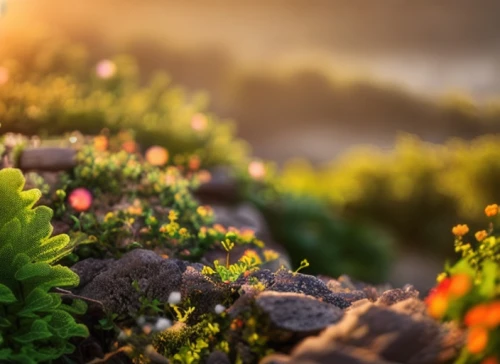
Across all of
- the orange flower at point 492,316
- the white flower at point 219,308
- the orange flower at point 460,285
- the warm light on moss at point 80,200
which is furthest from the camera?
the warm light on moss at point 80,200

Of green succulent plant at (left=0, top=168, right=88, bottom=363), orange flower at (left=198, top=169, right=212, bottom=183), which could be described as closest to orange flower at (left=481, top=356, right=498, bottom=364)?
green succulent plant at (left=0, top=168, right=88, bottom=363)

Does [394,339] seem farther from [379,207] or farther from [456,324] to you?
[379,207]

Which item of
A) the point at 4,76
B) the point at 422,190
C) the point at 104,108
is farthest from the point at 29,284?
the point at 422,190

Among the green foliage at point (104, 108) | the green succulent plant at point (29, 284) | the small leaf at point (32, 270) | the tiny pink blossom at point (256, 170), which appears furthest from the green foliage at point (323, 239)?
the small leaf at point (32, 270)

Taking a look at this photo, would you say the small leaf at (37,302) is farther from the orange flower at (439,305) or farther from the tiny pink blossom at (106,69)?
the tiny pink blossom at (106,69)

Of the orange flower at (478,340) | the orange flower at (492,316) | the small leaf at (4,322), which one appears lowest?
the small leaf at (4,322)

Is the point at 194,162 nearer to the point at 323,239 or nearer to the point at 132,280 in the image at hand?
the point at 323,239
